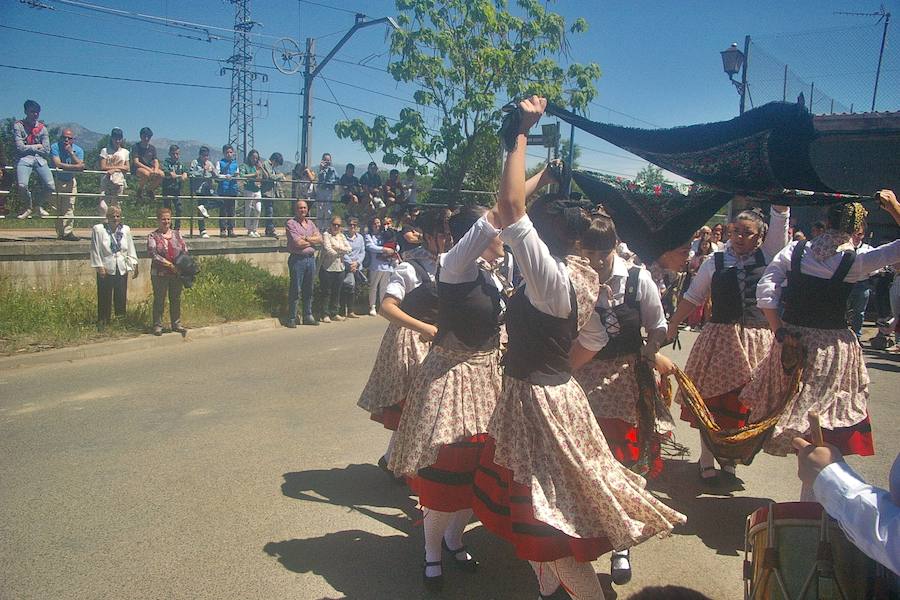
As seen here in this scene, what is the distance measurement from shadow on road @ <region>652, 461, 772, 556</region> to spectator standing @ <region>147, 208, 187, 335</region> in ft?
23.5

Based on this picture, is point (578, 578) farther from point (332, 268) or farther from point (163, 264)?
point (332, 268)

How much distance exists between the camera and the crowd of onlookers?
11094 millimetres

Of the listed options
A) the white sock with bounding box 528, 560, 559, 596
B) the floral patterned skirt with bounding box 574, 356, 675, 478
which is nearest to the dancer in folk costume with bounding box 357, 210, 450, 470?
the floral patterned skirt with bounding box 574, 356, 675, 478

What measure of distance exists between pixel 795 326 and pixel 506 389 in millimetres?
2308

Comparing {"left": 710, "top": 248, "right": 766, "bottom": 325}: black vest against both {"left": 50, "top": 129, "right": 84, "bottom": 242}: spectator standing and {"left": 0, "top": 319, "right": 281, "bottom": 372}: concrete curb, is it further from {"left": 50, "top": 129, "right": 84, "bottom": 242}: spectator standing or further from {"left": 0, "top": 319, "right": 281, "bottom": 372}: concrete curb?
{"left": 50, "top": 129, "right": 84, "bottom": 242}: spectator standing

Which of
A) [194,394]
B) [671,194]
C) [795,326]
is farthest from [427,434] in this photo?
[194,394]

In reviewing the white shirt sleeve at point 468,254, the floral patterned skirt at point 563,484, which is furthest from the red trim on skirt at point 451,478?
the white shirt sleeve at point 468,254

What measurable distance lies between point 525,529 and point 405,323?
1.45 m

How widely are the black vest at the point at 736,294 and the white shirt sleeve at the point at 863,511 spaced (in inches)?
115

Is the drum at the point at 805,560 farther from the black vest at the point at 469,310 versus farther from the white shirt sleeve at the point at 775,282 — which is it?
the white shirt sleeve at the point at 775,282

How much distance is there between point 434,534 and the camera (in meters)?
3.54

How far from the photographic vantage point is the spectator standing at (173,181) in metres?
12.9

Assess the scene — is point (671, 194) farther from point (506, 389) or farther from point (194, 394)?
point (194, 394)

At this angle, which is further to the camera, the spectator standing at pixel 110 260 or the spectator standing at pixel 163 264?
the spectator standing at pixel 163 264
